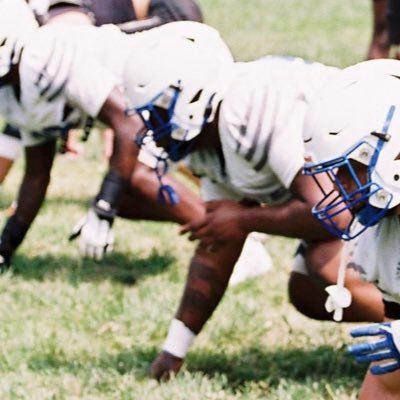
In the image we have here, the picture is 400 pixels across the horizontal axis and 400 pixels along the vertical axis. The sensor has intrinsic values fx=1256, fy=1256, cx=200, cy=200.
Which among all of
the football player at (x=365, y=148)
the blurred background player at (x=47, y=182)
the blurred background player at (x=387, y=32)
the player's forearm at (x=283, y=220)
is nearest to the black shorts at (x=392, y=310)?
the football player at (x=365, y=148)

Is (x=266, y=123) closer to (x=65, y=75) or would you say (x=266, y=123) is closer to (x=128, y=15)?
(x=65, y=75)

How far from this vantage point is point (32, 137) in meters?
5.14

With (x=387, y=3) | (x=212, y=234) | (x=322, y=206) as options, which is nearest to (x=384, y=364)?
(x=322, y=206)

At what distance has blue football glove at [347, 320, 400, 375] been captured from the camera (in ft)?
9.77

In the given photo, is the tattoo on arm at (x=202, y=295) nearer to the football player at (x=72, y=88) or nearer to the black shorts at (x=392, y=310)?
the football player at (x=72, y=88)

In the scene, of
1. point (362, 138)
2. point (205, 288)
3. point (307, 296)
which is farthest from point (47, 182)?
point (362, 138)

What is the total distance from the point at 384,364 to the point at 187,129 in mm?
1039

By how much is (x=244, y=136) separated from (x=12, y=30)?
131 centimetres

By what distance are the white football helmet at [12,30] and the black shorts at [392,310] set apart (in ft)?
6.45

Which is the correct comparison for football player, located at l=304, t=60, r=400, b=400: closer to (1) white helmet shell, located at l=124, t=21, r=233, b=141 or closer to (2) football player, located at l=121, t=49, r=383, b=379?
(2) football player, located at l=121, t=49, r=383, b=379

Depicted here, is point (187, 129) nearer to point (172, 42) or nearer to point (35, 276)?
point (172, 42)

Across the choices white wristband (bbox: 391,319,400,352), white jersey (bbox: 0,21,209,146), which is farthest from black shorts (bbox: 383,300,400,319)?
white jersey (bbox: 0,21,209,146)

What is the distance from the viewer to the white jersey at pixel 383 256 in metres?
3.19

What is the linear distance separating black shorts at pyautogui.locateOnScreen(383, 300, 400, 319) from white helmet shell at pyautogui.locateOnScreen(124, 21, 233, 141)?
2.75 feet
